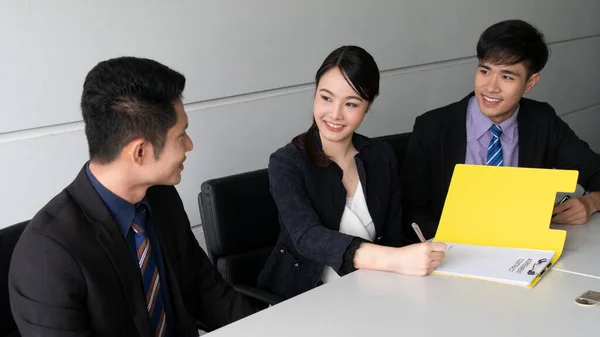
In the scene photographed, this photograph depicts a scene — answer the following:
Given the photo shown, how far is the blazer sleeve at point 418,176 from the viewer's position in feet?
8.11

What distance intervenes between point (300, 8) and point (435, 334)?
6.41ft

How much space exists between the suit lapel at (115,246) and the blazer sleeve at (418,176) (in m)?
1.12

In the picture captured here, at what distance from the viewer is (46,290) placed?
4.70 feet

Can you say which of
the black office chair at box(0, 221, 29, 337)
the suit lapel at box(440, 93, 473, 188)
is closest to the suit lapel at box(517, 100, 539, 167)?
the suit lapel at box(440, 93, 473, 188)

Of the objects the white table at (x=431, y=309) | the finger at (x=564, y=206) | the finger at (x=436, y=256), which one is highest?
the finger at (x=436, y=256)

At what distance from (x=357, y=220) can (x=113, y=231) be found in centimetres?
83

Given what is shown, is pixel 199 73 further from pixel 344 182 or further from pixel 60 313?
pixel 60 313

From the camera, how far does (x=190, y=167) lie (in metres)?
2.73

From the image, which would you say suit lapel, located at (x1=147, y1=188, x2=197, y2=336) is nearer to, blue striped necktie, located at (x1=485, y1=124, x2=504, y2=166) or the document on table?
the document on table

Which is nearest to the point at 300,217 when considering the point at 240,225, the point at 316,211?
the point at 316,211

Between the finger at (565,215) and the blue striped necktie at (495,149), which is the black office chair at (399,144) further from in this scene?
the finger at (565,215)

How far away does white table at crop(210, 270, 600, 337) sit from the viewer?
1.43 m

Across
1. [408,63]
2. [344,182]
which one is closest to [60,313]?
[344,182]

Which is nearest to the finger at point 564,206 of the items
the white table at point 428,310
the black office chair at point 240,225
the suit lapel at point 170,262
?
the white table at point 428,310
